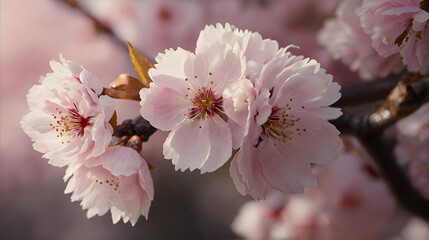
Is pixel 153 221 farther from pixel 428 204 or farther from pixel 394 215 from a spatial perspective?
pixel 428 204

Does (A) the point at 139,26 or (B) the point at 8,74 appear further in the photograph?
(B) the point at 8,74

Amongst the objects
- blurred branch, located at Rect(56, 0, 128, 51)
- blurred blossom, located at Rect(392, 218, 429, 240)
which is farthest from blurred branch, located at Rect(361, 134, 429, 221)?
blurred blossom, located at Rect(392, 218, 429, 240)

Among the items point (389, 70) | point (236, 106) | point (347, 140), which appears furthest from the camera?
point (347, 140)

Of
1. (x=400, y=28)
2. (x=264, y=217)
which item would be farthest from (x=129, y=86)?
(x=264, y=217)

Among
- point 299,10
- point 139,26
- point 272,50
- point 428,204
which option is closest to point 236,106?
point 272,50

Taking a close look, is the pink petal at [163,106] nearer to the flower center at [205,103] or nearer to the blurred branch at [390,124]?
the flower center at [205,103]

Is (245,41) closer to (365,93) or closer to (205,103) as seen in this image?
(205,103)

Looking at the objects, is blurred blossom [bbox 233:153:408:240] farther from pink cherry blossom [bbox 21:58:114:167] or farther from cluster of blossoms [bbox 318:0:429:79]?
pink cherry blossom [bbox 21:58:114:167]
